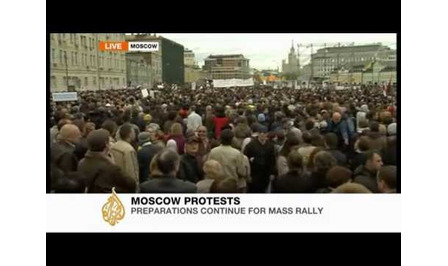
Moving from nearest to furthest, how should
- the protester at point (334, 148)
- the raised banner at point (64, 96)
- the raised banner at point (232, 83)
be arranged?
the protester at point (334, 148) < the raised banner at point (64, 96) < the raised banner at point (232, 83)

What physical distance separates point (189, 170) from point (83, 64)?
75.9 inches

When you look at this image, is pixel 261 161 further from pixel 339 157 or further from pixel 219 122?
pixel 339 157

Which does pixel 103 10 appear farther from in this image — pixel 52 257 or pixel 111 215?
pixel 52 257

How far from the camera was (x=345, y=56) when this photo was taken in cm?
876

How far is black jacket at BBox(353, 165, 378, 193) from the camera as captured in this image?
8.15m

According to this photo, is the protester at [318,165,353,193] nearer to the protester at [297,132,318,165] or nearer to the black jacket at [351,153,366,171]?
the black jacket at [351,153,366,171]

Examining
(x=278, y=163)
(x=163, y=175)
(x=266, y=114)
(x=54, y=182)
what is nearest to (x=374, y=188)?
(x=278, y=163)

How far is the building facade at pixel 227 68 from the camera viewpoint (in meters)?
8.94

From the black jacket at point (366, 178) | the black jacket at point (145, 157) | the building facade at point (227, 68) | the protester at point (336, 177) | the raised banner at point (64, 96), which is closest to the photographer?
the protester at point (336, 177)

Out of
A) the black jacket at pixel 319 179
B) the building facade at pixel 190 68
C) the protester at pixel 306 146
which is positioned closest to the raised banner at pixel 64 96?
the building facade at pixel 190 68

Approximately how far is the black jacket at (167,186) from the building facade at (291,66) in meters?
1.90

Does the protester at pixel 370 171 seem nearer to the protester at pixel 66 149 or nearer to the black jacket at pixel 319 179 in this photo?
the black jacket at pixel 319 179

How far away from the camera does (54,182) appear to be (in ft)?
27.8

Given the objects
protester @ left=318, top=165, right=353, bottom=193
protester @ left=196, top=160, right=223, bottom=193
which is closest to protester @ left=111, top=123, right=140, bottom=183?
protester @ left=196, top=160, right=223, bottom=193
